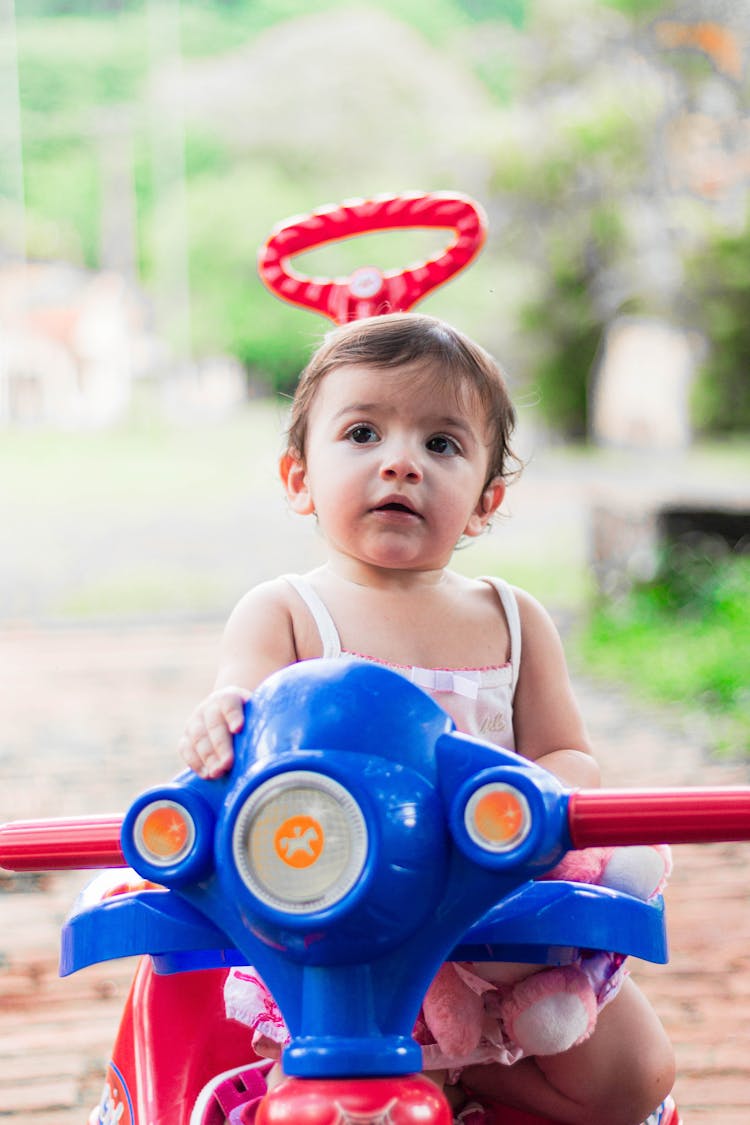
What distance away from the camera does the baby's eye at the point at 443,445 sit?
1.47 meters

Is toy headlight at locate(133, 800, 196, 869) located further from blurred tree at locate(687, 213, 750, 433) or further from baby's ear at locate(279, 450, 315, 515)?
blurred tree at locate(687, 213, 750, 433)

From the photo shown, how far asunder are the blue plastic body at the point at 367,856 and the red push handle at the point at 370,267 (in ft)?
2.35

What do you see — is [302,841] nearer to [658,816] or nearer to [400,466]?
[658,816]

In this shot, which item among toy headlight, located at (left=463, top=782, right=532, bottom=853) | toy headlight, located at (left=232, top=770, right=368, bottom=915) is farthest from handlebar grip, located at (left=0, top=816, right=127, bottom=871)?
toy headlight, located at (left=463, top=782, right=532, bottom=853)

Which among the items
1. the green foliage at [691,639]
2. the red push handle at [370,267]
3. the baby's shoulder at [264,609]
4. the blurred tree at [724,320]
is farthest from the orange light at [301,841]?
the blurred tree at [724,320]

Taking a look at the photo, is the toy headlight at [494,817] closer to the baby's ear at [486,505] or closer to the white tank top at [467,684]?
the white tank top at [467,684]

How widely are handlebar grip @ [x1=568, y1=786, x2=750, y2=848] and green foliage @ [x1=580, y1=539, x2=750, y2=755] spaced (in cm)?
347

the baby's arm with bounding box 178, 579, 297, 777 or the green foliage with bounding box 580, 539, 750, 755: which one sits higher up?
the baby's arm with bounding box 178, 579, 297, 777

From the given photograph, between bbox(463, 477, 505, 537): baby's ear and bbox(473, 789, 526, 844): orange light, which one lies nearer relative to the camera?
bbox(473, 789, 526, 844): orange light

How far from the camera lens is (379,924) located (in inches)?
39.6

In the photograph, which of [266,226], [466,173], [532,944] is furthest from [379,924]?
[266,226]

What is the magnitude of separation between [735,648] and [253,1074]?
438cm

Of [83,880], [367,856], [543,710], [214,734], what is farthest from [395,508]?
[83,880]

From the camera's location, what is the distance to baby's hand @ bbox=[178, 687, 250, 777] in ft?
3.53
